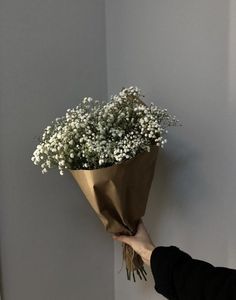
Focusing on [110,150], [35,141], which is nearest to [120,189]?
[110,150]

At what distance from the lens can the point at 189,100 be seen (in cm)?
125

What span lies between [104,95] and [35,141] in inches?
13.9

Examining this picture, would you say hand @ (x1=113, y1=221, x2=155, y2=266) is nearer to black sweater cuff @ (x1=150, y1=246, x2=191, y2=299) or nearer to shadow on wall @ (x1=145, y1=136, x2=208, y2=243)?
black sweater cuff @ (x1=150, y1=246, x2=191, y2=299)

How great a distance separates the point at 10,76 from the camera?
120 cm

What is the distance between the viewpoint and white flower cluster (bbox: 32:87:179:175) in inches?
40.3

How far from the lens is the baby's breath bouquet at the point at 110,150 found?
1.03 meters

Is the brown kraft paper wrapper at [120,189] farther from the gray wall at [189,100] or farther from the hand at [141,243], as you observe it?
the gray wall at [189,100]

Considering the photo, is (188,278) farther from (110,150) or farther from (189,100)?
(189,100)

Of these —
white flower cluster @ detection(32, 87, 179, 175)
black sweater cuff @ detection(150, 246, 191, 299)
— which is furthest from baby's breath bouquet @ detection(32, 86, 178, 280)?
black sweater cuff @ detection(150, 246, 191, 299)

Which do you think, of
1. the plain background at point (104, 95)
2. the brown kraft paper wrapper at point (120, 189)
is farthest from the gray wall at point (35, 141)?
the brown kraft paper wrapper at point (120, 189)

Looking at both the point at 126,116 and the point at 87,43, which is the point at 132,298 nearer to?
the point at 126,116

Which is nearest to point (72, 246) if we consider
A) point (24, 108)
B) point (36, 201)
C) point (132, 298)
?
point (36, 201)

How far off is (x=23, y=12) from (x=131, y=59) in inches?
16.2

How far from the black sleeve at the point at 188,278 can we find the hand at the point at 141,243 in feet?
0.26
